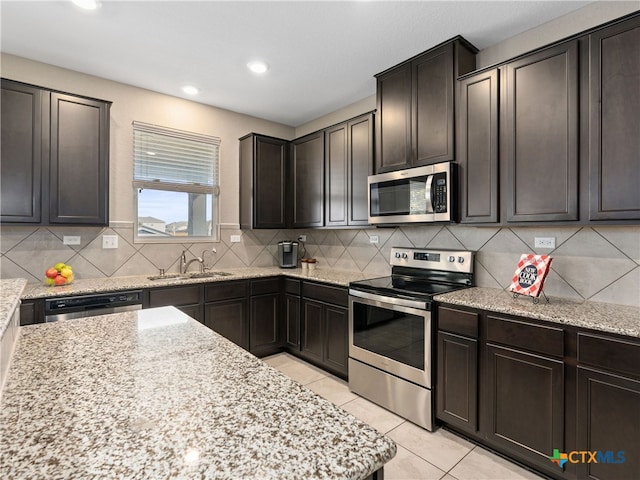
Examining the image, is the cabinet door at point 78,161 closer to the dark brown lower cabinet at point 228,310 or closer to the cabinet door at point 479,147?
the dark brown lower cabinet at point 228,310

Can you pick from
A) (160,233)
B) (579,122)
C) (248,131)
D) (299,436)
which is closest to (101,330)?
(299,436)

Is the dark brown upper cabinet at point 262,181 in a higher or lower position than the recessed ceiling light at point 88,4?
lower

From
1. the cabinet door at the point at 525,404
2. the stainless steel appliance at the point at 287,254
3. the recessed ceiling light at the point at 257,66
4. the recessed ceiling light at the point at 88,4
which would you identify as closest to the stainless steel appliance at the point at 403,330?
the cabinet door at the point at 525,404

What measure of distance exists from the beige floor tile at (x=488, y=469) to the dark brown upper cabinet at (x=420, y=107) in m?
2.00

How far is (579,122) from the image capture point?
1911 mm

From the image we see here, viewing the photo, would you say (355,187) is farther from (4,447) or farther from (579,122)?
(4,447)

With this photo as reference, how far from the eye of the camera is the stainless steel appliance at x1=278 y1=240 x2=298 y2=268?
3943 millimetres

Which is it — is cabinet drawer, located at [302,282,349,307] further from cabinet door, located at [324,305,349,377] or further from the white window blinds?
the white window blinds

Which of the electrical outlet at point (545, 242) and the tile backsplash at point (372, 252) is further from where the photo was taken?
the electrical outlet at point (545, 242)

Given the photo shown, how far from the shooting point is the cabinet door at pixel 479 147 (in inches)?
88.9

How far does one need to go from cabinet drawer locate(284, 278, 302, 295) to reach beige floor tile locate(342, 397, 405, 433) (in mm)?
1248

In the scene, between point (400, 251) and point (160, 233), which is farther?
point (160, 233)

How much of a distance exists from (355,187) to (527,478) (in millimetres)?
2508

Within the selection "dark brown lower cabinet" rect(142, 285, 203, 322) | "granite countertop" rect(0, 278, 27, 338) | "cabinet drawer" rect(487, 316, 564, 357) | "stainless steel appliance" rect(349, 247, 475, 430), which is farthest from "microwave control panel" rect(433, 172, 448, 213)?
"granite countertop" rect(0, 278, 27, 338)
